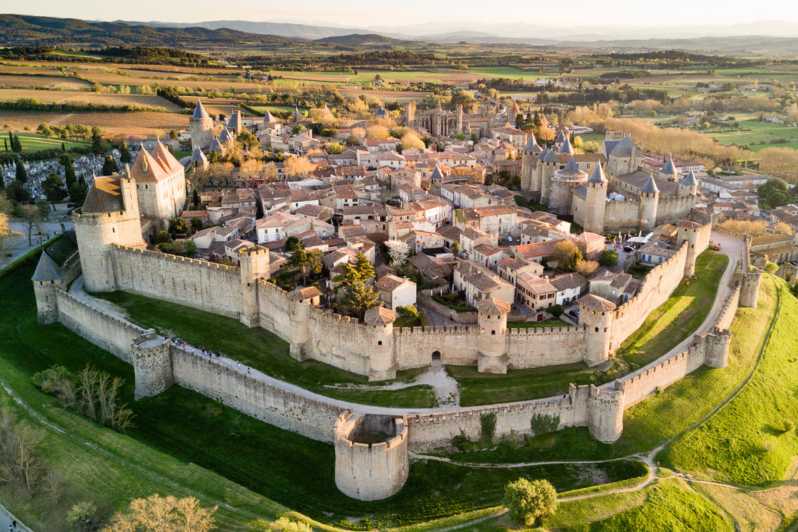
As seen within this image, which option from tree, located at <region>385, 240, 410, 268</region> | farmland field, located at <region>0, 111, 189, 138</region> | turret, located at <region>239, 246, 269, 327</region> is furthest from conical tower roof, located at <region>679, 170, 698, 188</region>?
farmland field, located at <region>0, 111, 189, 138</region>

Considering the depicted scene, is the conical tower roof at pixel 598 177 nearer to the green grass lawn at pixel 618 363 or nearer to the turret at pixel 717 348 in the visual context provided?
the green grass lawn at pixel 618 363

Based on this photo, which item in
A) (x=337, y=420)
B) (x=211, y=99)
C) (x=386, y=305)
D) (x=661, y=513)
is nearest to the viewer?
(x=661, y=513)

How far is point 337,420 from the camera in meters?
27.2

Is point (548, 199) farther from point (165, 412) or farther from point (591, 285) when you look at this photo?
point (165, 412)

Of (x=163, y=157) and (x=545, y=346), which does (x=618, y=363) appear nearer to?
(x=545, y=346)

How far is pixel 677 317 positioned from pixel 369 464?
62.8 ft

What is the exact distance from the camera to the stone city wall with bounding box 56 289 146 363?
34.8 meters

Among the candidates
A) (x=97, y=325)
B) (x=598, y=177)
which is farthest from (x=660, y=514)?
(x=97, y=325)

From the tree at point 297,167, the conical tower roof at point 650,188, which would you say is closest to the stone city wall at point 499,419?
the conical tower roof at point 650,188

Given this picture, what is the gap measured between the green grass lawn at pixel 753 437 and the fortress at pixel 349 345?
7.67ft

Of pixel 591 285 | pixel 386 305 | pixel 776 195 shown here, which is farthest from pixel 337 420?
pixel 776 195

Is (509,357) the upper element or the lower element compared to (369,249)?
lower

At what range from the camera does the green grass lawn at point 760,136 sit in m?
91.1

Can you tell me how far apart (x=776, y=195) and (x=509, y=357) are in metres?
47.0
